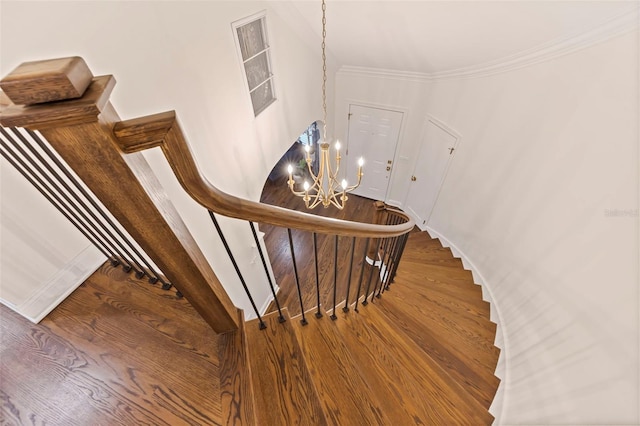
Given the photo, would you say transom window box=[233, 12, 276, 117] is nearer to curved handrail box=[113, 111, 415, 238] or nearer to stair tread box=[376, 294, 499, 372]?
curved handrail box=[113, 111, 415, 238]

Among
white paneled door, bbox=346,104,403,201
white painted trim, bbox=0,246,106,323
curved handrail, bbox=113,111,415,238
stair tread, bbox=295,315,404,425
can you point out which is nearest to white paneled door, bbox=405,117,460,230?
white paneled door, bbox=346,104,403,201

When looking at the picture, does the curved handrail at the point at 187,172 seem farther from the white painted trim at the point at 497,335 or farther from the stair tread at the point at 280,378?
the white painted trim at the point at 497,335

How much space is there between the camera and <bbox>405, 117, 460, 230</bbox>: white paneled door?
385 centimetres

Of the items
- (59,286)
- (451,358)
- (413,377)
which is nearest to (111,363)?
(59,286)

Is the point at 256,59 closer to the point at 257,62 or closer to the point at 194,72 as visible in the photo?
the point at 257,62

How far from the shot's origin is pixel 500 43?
2395 mm

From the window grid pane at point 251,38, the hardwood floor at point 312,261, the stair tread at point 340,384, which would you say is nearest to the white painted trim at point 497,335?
the stair tread at point 340,384

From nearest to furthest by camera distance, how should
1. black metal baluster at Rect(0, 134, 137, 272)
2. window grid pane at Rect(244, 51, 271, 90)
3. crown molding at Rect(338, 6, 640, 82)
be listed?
black metal baluster at Rect(0, 134, 137, 272) < crown molding at Rect(338, 6, 640, 82) < window grid pane at Rect(244, 51, 271, 90)

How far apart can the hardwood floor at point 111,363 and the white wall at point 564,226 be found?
6.25 feet

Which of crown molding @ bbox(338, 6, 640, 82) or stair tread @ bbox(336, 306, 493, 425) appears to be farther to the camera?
crown molding @ bbox(338, 6, 640, 82)

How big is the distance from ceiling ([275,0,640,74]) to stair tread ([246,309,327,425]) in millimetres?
2560

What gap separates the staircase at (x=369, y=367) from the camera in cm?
→ 115

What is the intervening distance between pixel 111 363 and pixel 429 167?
4325mm

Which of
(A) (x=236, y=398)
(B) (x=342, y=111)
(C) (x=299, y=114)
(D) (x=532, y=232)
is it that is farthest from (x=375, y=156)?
(A) (x=236, y=398)
